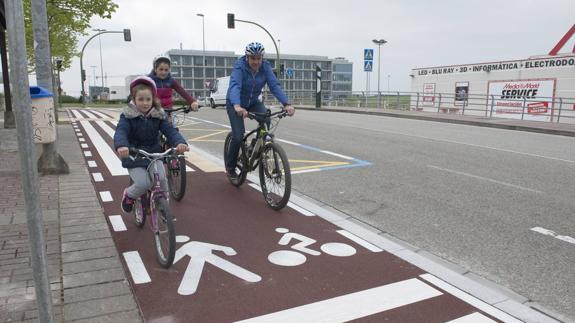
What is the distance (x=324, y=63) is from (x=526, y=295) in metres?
111

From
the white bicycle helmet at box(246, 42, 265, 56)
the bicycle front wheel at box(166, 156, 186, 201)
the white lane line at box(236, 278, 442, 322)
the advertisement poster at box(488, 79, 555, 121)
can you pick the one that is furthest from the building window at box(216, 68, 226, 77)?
the white lane line at box(236, 278, 442, 322)

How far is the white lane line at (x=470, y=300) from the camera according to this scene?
2.96 metres

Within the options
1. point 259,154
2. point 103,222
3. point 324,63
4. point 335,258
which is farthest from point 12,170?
point 324,63

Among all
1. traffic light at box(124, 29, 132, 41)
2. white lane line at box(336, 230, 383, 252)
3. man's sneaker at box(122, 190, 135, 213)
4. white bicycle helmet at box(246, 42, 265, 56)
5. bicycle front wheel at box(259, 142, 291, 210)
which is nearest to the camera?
white lane line at box(336, 230, 383, 252)

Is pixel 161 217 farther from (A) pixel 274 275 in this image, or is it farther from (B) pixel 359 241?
(B) pixel 359 241

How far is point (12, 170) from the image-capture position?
718 centimetres

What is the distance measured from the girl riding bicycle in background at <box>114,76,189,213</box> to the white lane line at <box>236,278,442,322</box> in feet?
5.41

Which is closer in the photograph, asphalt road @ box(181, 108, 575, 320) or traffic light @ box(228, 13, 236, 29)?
asphalt road @ box(181, 108, 575, 320)

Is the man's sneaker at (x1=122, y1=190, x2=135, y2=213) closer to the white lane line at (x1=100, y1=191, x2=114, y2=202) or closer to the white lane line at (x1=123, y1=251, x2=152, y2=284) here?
the white lane line at (x1=123, y1=251, x2=152, y2=284)

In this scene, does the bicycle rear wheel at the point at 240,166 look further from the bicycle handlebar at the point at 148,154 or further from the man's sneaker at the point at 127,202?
the bicycle handlebar at the point at 148,154

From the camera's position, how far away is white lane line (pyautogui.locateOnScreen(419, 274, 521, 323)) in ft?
9.72

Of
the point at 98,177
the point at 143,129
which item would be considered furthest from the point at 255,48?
the point at 98,177

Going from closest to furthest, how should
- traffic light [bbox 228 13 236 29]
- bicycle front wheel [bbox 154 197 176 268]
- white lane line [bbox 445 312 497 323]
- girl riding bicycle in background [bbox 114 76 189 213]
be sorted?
white lane line [bbox 445 312 497 323] < bicycle front wheel [bbox 154 197 176 268] < girl riding bicycle in background [bbox 114 76 189 213] < traffic light [bbox 228 13 236 29]

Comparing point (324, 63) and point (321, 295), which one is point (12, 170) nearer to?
point (321, 295)
